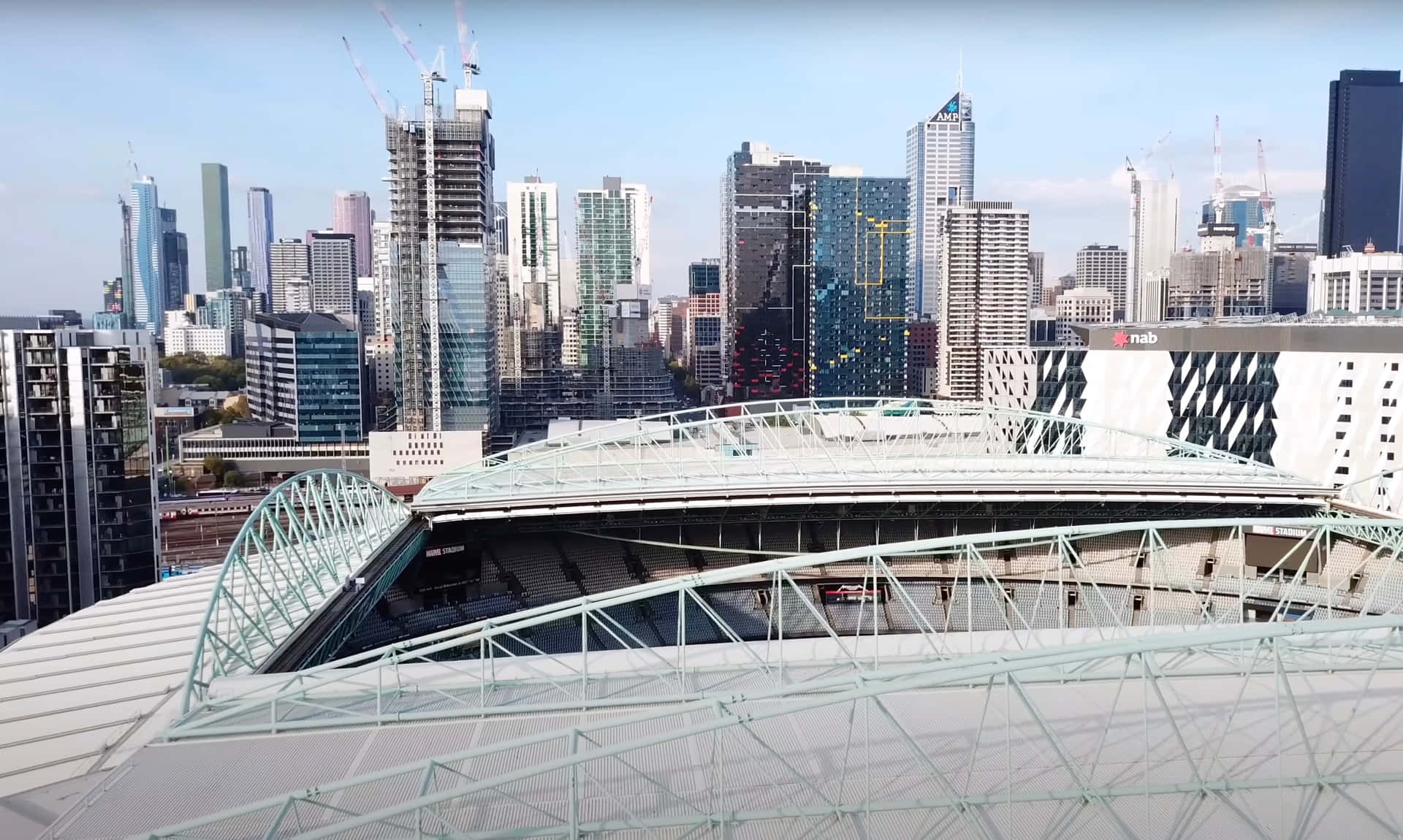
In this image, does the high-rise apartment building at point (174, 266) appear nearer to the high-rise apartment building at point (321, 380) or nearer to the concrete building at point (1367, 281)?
the high-rise apartment building at point (321, 380)

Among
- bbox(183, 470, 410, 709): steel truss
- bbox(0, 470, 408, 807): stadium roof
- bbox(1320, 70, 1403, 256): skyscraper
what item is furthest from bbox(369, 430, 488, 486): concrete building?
bbox(1320, 70, 1403, 256): skyscraper

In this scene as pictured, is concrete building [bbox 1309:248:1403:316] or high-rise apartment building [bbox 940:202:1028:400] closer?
concrete building [bbox 1309:248:1403:316]

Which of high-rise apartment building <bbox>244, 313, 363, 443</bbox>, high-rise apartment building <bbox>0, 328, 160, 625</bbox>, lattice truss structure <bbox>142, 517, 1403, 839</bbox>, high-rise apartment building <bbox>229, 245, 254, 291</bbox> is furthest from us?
high-rise apartment building <bbox>229, 245, 254, 291</bbox>

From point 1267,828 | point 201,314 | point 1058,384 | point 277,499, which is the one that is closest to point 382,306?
point 201,314

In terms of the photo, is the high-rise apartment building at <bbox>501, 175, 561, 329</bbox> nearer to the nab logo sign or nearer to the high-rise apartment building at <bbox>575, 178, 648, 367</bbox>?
the high-rise apartment building at <bbox>575, 178, 648, 367</bbox>

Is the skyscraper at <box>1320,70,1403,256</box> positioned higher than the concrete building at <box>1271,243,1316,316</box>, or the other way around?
the skyscraper at <box>1320,70,1403,256</box>

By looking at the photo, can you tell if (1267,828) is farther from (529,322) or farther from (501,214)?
(501,214)

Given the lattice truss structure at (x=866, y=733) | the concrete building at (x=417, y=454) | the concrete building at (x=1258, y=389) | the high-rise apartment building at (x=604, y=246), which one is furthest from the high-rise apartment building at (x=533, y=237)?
the lattice truss structure at (x=866, y=733)
